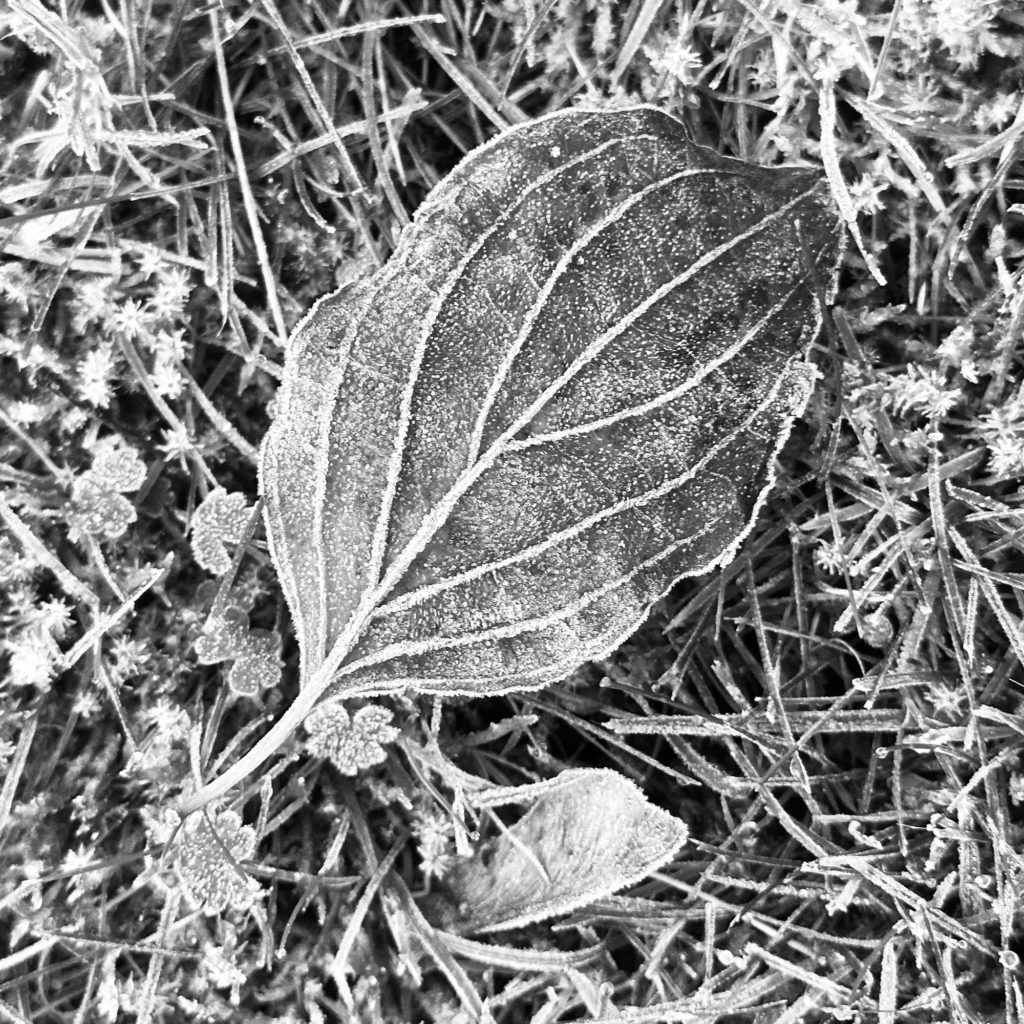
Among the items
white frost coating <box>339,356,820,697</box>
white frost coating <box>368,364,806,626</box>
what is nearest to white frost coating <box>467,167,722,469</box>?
white frost coating <box>368,364,806,626</box>

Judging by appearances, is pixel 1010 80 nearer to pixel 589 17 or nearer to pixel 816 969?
pixel 589 17

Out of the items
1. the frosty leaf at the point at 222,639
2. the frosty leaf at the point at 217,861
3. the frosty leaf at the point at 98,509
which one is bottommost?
the frosty leaf at the point at 217,861

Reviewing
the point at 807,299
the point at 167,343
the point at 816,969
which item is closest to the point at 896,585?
the point at 807,299

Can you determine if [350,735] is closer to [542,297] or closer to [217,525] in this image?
[217,525]

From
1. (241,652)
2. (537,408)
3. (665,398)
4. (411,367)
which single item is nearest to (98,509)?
(241,652)

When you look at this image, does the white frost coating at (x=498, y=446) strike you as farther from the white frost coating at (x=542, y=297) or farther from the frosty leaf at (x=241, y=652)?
the frosty leaf at (x=241, y=652)

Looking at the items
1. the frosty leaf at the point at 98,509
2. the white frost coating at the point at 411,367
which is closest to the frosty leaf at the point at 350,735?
the white frost coating at the point at 411,367

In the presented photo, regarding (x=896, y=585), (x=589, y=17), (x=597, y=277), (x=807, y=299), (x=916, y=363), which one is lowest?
(x=896, y=585)

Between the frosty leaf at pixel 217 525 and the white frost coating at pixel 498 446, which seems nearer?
the white frost coating at pixel 498 446
